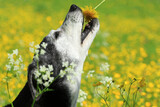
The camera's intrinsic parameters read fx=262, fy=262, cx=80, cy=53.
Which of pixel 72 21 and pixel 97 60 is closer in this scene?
pixel 72 21

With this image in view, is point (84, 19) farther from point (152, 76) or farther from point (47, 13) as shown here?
point (47, 13)

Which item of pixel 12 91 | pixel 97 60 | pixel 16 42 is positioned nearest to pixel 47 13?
pixel 16 42

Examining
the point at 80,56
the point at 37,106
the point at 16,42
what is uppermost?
the point at 80,56

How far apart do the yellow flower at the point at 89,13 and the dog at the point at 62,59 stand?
0.12 metres

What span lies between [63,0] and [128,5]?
572cm

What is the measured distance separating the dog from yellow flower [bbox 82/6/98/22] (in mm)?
121

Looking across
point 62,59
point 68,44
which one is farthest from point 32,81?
point 68,44

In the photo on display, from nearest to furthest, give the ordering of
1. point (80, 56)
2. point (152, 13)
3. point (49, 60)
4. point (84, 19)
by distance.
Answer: point (49, 60)
point (80, 56)
point (84, 19)
point (152, 13)

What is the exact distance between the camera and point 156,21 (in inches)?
709

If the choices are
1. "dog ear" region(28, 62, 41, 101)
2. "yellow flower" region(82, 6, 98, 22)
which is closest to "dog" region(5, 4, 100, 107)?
"dog ear" region(28, 62, 41, 101)

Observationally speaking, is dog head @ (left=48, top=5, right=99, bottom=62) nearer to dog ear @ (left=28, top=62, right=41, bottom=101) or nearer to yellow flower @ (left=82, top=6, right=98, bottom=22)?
yellow flower @ (left=82, top=6, right=98, bottom=22)

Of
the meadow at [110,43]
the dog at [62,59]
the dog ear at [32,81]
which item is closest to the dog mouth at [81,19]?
the dog at [62,59]

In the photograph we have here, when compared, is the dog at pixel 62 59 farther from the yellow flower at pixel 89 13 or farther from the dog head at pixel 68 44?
the yellow flower at pixel 89 13

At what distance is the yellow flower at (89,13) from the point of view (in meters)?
3.47
